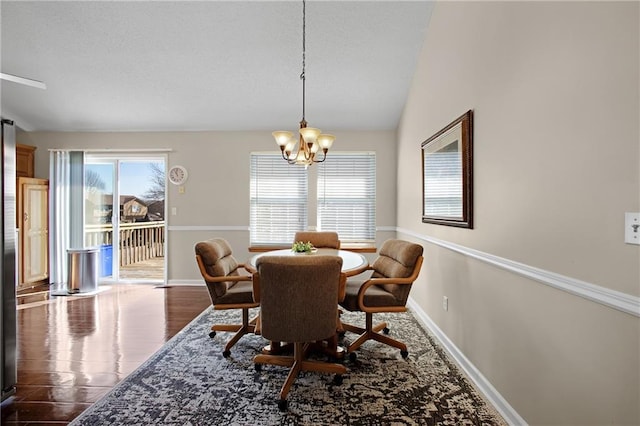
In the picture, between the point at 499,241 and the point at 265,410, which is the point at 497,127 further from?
the point at 265,410

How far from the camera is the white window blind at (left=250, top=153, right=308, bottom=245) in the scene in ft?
16.5

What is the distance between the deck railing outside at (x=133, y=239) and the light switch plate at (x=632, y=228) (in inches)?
227

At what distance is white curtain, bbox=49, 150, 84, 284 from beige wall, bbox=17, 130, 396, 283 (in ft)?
2.49

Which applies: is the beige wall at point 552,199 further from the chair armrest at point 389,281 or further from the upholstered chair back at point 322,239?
the upholstered chair back at point 322,239

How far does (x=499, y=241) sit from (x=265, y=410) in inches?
67.0

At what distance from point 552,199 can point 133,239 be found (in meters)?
5.98

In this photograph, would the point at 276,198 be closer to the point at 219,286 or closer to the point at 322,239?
the point at 322,239

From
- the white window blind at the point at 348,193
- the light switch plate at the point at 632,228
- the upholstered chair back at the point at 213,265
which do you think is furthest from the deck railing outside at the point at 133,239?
the light switch plate at the point at 632,228

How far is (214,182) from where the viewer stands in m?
5.00

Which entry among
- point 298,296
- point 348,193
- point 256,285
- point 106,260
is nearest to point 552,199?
point 298,296

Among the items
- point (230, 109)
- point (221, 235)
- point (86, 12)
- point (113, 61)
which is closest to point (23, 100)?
point (113, 61)

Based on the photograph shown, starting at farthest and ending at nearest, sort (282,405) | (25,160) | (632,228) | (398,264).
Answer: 1. (25,160)
2. (398,264)
3. (282,405)
4. (632,228)

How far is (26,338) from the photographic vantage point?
3.01 meters

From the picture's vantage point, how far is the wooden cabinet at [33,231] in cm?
458
